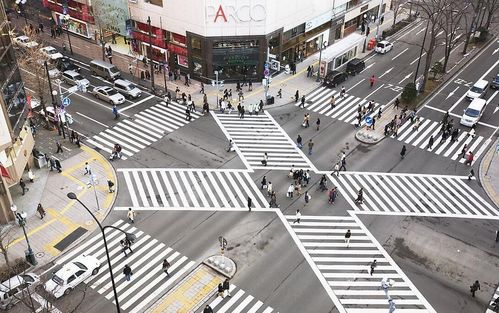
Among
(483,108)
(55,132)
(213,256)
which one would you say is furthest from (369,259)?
(55,132)

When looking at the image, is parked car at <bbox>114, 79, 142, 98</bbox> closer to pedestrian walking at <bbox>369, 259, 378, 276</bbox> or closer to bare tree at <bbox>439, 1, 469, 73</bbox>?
pedestrian walking at <bbox>369, 259, 378, 276</bbox>

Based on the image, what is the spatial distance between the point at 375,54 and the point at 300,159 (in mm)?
30233

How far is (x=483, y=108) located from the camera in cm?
5388

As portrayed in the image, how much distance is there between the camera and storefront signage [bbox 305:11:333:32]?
64.8 metres

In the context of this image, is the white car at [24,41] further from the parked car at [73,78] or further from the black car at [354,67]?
the black car at [354,67]

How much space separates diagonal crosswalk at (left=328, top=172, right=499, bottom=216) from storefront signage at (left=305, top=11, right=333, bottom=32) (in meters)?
27.8

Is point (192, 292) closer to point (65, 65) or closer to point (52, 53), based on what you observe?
point (65, 65)

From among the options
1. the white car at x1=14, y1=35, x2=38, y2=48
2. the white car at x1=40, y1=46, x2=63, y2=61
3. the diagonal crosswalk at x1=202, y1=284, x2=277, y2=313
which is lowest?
the diagonal crosswalk at x1=202, y1=284, x2=277, y2=313

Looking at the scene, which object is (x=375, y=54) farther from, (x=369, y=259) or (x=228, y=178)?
(x=369, y=259)

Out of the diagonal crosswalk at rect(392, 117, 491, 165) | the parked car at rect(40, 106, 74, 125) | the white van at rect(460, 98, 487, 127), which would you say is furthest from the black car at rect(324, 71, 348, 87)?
the parked car at rect(40, 106, 74, 125)

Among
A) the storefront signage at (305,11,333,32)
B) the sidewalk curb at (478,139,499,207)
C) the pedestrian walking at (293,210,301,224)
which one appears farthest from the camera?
the storefront signage at (305,11,333,32)

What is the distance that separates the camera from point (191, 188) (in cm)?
4250

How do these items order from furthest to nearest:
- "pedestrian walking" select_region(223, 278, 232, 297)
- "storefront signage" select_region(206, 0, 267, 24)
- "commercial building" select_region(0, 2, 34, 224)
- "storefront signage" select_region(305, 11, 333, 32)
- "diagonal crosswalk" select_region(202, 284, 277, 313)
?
"storefront signage" select_region(305, 11, 333, 32)
"storefront signage" select_region(206, 0, 267, 24)
"commercial building" select_region(0, 2, 34, 224)
"pedestrian walking" select_region(223, 278, 232, 297)
"diagonal crosswalk" select_region(202, 284, 277, 313)

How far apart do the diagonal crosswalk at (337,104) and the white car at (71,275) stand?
31.4 meters
